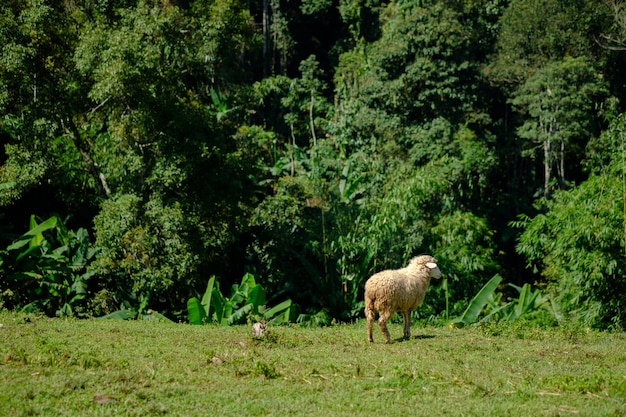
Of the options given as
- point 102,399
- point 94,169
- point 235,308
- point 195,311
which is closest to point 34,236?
point 94,169

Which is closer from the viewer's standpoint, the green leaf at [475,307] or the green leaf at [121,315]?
the green leaf at [475,307]

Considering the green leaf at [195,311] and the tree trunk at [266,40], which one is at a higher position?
the tree trunk at [266,40]

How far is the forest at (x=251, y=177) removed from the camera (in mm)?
13469

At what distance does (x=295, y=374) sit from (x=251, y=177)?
11.6 meters

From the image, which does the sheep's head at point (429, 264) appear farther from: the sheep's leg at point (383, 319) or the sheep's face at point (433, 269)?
the sheep's leg at point (383, 319)

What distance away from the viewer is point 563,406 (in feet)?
22.3

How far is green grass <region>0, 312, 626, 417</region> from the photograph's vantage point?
6.60 metres

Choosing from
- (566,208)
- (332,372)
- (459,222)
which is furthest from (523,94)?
(332,372)

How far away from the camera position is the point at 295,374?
775cm

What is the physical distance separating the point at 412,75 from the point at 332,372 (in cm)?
1667

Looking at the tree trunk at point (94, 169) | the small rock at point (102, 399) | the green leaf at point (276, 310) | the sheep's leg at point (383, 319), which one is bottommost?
the green leaf at point (276, 310)

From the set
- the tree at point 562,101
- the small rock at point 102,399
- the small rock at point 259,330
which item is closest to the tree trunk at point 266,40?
the tree at point 562,101

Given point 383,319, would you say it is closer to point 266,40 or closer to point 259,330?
point 259,330

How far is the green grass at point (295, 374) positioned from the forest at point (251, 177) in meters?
3.14
